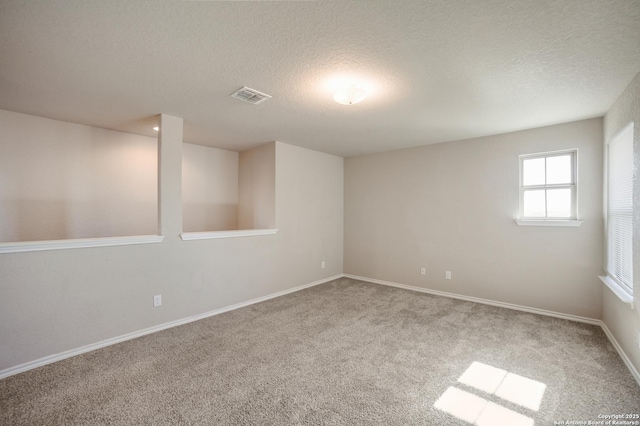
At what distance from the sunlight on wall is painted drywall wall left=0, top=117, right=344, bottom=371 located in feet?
9.34

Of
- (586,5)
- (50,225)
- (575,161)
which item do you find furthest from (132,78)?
(575,161)

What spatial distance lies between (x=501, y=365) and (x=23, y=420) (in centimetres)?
348

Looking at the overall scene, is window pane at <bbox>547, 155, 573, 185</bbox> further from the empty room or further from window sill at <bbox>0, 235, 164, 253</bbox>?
window sill at <bbox>0, 235, 164, 253</bbox>

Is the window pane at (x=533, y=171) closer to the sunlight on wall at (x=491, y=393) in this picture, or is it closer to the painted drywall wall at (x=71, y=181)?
the sunlight on wall at (x=491, y=393)

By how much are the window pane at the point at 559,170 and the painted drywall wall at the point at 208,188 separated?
4.88m

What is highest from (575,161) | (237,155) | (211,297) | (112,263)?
(237,155)

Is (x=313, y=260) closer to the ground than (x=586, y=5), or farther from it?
closer to the ground

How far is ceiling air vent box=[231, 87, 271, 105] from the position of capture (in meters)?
2.57

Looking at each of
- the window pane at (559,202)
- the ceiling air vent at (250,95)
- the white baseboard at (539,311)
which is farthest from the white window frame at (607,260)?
the ceiling air vent at (250,95)

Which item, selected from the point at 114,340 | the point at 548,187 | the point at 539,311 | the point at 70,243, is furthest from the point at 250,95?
the point at 539,311

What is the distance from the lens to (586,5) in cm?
148

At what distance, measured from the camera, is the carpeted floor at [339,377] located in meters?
1.80

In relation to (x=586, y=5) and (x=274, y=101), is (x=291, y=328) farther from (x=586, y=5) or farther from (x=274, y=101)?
(x=586, y=5)

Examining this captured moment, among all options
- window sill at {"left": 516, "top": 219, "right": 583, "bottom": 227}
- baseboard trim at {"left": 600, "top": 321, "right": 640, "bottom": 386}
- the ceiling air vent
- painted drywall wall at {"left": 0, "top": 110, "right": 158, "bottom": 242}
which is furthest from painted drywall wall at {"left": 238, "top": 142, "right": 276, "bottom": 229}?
baseboard trim at {"left": 600, "top": 321, "right": 640, "bottom": 386}
